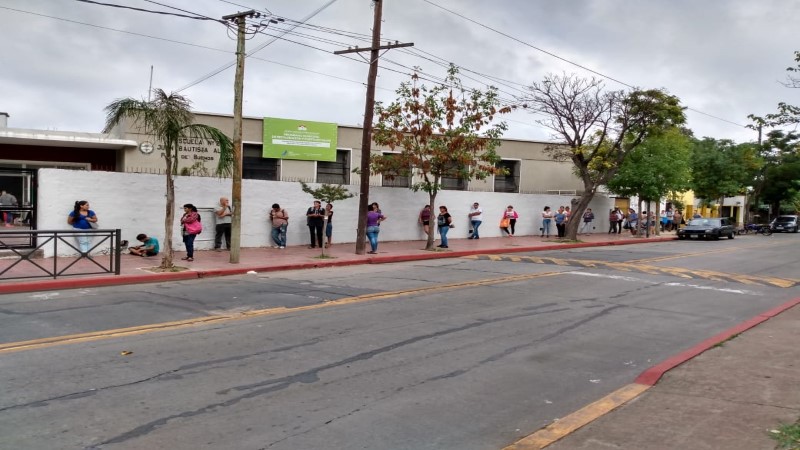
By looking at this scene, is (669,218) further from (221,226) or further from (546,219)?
(221,226)

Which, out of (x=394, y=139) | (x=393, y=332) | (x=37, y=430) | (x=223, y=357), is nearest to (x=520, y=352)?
(x=393, y=332)

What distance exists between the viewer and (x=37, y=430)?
4672 mm

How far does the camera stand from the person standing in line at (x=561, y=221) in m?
30.7

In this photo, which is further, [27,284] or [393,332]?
[27,284]

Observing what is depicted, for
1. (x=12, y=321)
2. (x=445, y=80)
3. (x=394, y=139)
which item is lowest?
(x=12, y=321)

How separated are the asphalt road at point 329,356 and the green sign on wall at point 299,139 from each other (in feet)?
49.8

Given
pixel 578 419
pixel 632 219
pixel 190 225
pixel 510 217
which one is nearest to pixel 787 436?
pixel 578 419

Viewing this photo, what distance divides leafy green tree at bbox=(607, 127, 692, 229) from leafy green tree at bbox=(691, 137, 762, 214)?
13.1 meters

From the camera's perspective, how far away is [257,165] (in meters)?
28.5

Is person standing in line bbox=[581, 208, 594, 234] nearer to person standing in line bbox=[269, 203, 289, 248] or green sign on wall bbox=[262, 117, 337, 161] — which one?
green sign on wall bbox=[262, 117, 337, 161]

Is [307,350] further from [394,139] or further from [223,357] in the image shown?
[394,139]

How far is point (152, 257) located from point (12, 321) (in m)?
7.92

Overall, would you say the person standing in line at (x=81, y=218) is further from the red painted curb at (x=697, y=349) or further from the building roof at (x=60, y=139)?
the red painted curb at (x=697, y=349)

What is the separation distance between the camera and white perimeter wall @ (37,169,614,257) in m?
15.9
